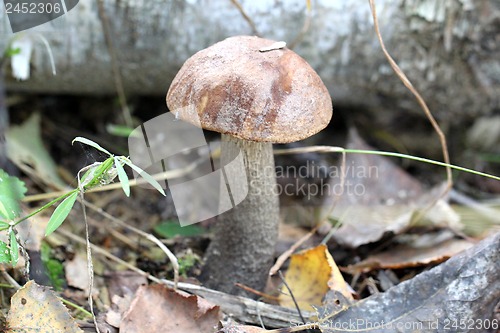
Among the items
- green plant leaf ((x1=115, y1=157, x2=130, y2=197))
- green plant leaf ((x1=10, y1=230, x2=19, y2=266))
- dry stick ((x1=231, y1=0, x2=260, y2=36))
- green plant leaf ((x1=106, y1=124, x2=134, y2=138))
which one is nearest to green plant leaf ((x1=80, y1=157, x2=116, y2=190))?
green plant leaf ((x1=115, y1=157, x2=130, y2=197))

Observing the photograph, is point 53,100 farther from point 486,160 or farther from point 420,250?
point 486,160

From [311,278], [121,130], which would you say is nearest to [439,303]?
[311,278]

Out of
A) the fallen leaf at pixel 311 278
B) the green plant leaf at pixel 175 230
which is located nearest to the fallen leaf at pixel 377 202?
the fallen leaf at pixel 311 278

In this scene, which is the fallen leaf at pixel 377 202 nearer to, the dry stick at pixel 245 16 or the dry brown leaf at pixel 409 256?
the dry brown leaf at pixel 409 256

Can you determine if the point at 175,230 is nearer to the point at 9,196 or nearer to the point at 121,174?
the point at 9,196

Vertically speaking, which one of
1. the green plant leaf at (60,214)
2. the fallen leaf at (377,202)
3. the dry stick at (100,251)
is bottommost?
the fallen leaf at (377,202)

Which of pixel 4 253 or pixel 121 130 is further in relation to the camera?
pixel 121 130
